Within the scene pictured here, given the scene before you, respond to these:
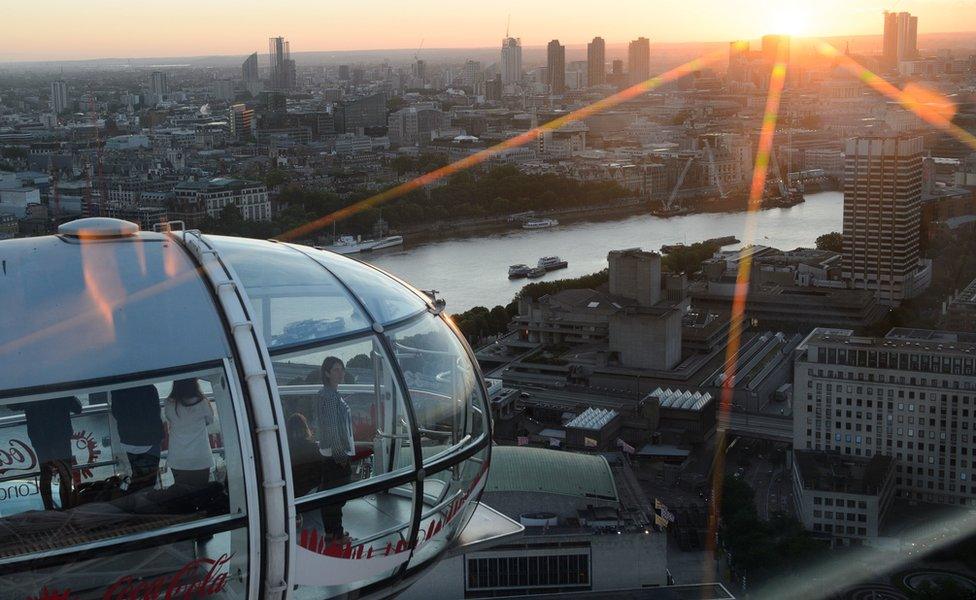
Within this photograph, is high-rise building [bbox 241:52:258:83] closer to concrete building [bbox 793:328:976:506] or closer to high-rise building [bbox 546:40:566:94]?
high-rise building [bbox 546:40:566:94]

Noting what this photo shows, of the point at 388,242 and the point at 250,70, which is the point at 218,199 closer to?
the point at 388,242

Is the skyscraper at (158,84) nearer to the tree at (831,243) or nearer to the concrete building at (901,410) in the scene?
the tree at (831,243)

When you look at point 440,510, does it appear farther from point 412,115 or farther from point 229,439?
point 412,115

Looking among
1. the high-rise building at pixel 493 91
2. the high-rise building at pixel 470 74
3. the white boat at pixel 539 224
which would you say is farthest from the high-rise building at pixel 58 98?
the white boat at pixel 539 224

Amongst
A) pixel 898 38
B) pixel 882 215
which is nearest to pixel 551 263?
pixel 882 215

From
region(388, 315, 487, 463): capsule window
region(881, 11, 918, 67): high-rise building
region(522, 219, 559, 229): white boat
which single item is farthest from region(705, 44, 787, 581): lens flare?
region(881, 11, 918, 67): high-rise building

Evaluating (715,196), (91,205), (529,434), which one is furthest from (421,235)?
(529,434)
